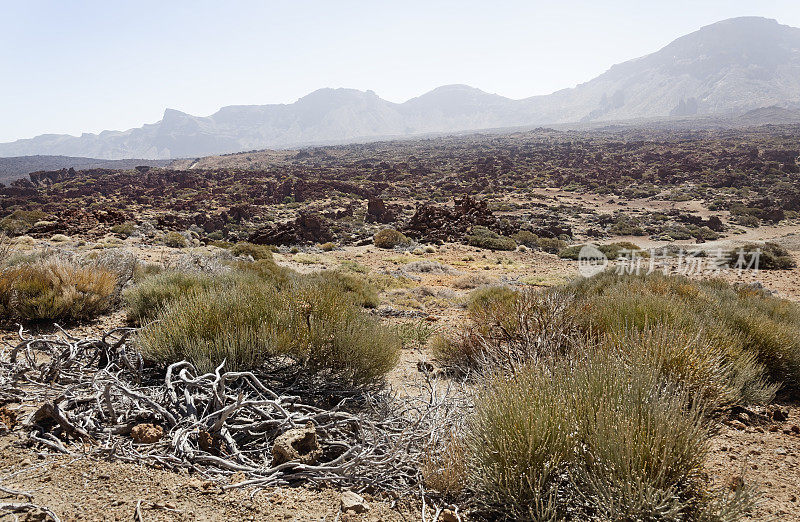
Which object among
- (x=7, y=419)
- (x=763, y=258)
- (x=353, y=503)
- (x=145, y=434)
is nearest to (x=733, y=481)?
(x=353, y=503)

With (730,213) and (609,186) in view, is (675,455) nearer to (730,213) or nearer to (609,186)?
(730,213)

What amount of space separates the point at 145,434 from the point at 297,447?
0.90 m

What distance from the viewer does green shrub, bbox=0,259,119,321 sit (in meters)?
4.68

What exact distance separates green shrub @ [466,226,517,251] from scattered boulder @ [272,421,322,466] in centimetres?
1808

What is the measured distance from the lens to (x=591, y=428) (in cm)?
221

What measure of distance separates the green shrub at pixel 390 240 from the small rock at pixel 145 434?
1694 centimetres

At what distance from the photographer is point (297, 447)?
8.69ft

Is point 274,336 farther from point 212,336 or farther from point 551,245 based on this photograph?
point 551,245

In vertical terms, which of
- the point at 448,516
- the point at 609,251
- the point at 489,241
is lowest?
the point at 609,251

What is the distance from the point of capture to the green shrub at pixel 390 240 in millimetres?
19609

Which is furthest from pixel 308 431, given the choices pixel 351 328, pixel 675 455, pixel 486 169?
pixel 486 169

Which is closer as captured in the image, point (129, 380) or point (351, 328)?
point (129, 380)

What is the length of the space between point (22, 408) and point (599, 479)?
3534 millimetres

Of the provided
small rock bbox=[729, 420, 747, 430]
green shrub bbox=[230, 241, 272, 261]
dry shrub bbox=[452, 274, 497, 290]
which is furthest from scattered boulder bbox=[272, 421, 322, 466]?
green shrub bbox=[230, 241, 272, 261]
